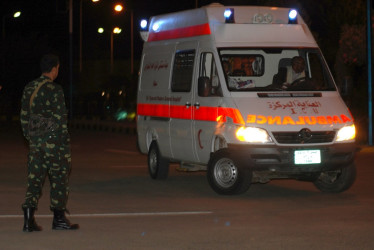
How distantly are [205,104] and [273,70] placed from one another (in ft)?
4.83

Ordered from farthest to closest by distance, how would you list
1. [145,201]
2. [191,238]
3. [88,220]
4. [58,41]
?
[58,41]
[145,201]
[88,220]
[191,238]

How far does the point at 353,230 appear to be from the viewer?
1015 cm

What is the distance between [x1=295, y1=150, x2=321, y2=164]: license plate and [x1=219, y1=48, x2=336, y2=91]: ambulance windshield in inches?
42.9

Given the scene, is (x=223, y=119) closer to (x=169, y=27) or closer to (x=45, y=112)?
(x=169, y=27)

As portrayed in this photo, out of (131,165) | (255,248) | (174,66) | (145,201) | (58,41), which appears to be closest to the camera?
(255,248)

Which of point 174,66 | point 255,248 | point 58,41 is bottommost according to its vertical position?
point 255,248

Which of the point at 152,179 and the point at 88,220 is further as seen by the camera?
the point at 152,179

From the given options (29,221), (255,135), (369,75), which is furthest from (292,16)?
(369,75)

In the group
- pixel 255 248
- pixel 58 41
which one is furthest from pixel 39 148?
pixel 58 41

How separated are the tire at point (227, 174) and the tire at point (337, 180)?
52.5 inches

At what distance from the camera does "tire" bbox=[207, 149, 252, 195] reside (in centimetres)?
1317

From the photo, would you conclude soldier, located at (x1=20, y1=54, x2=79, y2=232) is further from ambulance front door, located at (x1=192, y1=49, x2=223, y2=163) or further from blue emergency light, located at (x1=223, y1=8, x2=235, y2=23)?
blue emergency light, located at (x1=223, y1=8, x2=235, y2=23)

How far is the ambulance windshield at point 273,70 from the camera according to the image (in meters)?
13.8

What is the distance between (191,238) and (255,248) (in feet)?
2.74
